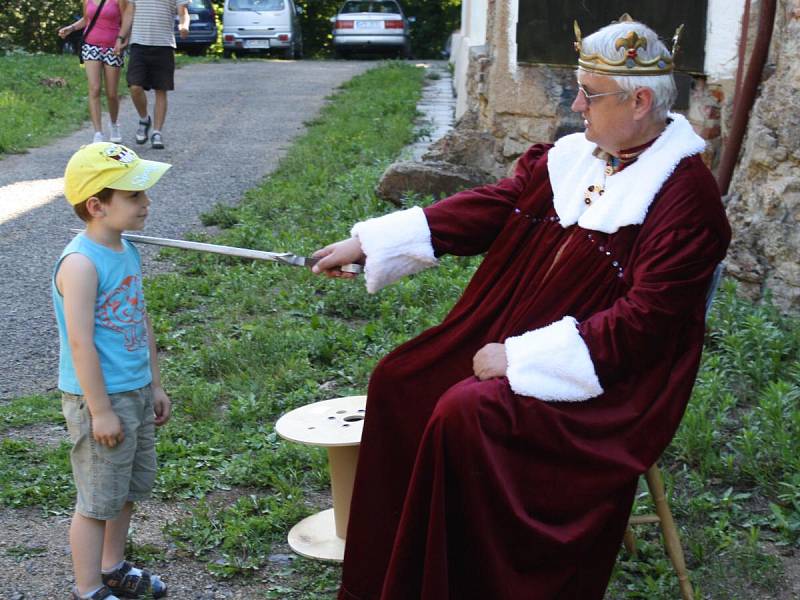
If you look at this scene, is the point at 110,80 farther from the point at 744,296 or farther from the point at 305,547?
the point at 305,547

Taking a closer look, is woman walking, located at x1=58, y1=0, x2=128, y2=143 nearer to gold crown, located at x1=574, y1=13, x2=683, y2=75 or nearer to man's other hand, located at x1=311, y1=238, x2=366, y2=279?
man's other hand, located at x1=311, y1=238, x2=366, y2=279

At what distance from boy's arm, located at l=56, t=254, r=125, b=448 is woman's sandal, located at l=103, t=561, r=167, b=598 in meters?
0.51

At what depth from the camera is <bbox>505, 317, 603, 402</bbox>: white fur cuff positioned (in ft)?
8.96

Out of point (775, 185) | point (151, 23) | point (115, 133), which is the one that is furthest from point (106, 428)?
point (151, 23)

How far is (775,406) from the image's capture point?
392 centimetres

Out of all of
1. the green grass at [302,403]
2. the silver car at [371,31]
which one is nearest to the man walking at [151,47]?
the green grass at [302,403]

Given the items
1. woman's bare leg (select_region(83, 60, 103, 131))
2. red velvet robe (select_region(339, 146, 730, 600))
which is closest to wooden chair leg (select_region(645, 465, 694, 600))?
red velvet robe (select_region(339, 146, 730, 600))

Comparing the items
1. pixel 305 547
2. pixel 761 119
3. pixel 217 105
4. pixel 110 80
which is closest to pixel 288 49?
pixel 217 105

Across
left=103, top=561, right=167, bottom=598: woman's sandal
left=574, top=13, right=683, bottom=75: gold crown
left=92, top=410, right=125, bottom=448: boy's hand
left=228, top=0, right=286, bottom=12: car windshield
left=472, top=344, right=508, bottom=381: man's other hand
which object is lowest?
left=103, top=561, right=167, bottom=598: woman's sandal

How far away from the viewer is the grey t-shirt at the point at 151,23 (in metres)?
9.58

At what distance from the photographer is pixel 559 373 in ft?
8.96

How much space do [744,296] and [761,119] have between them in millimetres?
840

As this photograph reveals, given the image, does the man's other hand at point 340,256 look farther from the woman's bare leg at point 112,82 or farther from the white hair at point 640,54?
the woman's bare leg at point 112,82

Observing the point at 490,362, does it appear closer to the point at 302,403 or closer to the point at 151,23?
the point at 302,403
